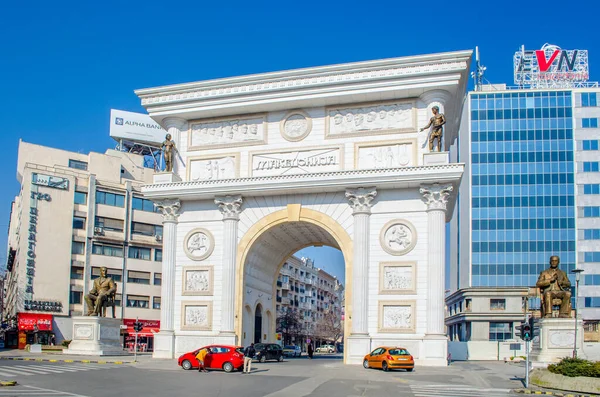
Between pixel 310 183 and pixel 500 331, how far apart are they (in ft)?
187

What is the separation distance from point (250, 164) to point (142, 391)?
74.8 feet

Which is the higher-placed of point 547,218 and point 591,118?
point 591,118

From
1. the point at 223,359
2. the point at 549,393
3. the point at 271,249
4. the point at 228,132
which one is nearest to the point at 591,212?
the point at 271,249

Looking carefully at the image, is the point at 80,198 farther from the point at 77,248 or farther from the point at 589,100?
the point at 589,100

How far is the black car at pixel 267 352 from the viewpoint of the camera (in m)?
40.6

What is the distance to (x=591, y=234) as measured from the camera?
8862 cm

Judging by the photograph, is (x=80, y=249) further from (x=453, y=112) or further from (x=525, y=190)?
(x=525, y=190)

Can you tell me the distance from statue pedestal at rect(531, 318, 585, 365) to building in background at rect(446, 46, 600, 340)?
5974 cm

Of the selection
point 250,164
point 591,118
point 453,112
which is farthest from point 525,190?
point 250,164

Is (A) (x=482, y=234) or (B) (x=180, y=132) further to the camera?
(A) (x=482, y=234)

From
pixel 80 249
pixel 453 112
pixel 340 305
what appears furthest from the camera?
pixel 340 305

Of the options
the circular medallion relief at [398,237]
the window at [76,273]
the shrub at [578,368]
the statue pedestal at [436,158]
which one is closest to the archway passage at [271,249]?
the circular medallion relief at [398,237]

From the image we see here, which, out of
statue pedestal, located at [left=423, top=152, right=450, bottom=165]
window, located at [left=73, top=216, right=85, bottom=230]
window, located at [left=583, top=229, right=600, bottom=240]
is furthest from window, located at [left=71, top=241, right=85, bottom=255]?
window, located at [left=583, top=229, right=600, bottom=240]

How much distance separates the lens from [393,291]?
38.0m
